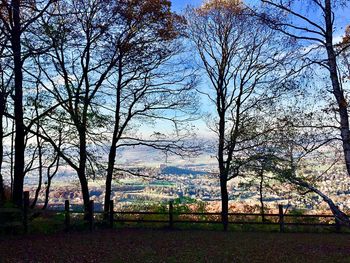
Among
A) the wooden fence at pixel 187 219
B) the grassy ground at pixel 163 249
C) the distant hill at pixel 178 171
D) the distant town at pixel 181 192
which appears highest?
the distant hill at pixel 178 171

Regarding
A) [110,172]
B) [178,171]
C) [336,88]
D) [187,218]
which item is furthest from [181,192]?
[336,88]

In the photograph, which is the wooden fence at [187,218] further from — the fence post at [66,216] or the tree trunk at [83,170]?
the fence post at [66,216]

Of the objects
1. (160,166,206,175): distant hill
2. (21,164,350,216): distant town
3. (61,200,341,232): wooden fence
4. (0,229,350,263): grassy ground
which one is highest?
(160,166,206,175): distant hill

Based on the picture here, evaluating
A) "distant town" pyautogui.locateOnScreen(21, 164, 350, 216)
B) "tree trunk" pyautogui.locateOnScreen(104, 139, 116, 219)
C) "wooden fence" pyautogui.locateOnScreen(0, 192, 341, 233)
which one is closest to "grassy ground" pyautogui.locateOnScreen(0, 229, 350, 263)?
"wooden fence" pyautogui.locateOnScreen(0, 192, 341, 233)

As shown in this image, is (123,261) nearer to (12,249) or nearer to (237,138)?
(12,249)

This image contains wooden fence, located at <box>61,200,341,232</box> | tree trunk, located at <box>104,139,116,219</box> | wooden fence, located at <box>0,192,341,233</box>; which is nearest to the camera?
wooden fence, located at <box>0,192,341,233</box>

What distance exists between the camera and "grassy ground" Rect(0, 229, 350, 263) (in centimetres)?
987

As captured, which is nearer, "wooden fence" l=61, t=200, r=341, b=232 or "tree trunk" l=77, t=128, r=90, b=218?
"tree trunk" l=77, t=128, r=90, b=218

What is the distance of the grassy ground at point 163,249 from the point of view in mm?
9867

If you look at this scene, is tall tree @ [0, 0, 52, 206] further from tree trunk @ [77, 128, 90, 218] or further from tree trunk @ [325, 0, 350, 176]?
tree trunk @ [325, 0, 350, 176]

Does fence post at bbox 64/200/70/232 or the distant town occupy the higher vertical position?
the distant town

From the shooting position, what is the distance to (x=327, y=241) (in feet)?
46.7

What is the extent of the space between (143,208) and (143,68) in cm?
746

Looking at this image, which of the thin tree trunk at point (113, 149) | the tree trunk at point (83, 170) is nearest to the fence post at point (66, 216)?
the tree trunk at point (83, 170)
